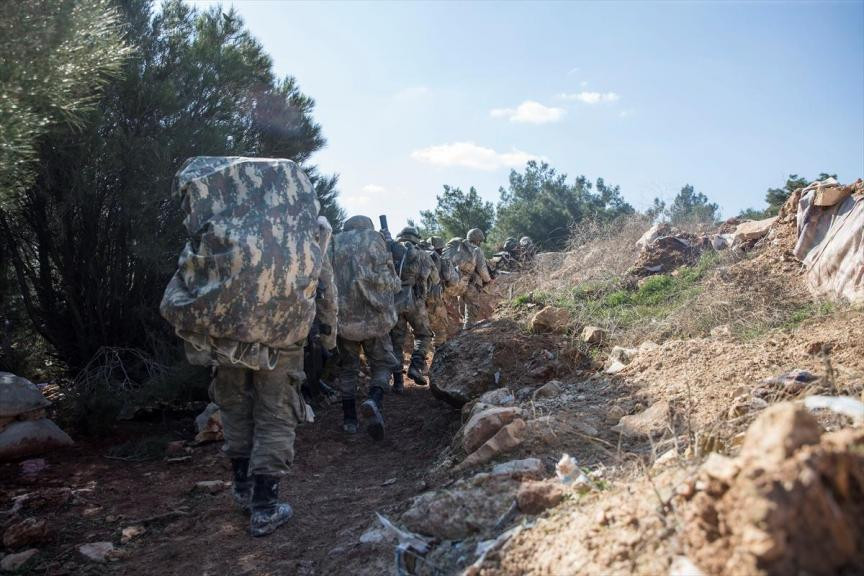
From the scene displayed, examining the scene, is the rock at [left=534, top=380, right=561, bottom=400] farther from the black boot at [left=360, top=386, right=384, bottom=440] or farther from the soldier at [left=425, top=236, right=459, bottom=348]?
the soldier at [left=425, top=236, right=459, bottom=348]

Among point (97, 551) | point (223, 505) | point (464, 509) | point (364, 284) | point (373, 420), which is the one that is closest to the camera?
point (464, 509)

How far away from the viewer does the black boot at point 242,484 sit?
383 centimetres

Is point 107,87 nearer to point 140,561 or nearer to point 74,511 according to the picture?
point 74,511

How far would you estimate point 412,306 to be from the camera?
8.57 meters

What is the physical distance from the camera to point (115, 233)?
6.06 metres

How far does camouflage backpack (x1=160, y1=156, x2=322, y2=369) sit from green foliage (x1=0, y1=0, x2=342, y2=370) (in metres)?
2.60

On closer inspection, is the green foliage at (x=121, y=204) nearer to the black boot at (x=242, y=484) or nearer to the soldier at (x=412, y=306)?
the black boot at (x=242, y=484)

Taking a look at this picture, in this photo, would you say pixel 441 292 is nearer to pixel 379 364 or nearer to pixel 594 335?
pixel 379 364

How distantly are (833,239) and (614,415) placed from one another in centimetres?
Result: 323

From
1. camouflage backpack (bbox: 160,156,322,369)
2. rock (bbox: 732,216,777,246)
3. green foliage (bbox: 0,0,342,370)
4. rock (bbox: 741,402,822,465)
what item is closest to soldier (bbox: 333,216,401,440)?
green foliage (bbox: 0,0,342,370)

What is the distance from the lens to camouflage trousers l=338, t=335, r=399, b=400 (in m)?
6.19

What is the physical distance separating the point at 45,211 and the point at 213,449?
8.87 ft

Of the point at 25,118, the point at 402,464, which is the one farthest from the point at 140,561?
the point at 25,118

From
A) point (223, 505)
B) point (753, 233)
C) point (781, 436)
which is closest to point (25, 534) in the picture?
point (223, 505)
